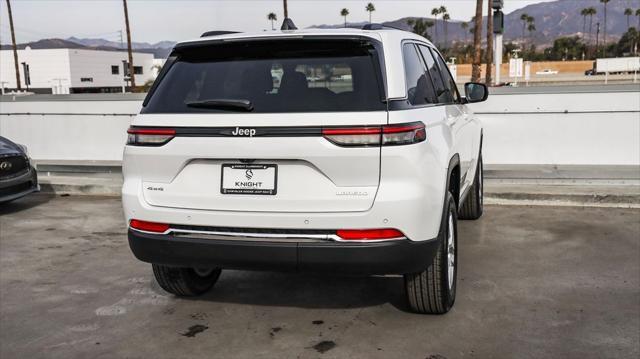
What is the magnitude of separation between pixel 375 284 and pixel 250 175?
6.06ft

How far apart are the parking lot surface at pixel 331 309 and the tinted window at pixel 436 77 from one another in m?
1.45

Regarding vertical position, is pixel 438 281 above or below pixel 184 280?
above

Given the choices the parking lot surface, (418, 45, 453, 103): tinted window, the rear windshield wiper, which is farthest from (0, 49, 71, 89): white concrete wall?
the rear windshield wiper

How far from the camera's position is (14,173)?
832 cm

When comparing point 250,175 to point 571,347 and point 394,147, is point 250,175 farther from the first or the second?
point 571,347

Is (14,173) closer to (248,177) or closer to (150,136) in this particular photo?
(150,136)

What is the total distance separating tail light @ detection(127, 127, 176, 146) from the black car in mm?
→ 5092

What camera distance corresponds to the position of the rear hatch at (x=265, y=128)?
3.47m

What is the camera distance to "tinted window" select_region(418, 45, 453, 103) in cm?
477

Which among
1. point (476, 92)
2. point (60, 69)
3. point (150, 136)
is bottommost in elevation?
point (150, 136)

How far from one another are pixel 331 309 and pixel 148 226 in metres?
1.44

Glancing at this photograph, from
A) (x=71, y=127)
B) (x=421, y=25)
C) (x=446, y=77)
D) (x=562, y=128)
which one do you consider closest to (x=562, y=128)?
(x=562, y=128)

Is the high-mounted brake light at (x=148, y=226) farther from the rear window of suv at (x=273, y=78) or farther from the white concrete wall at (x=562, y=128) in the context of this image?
the white concrete wall at (x=562, y=128)

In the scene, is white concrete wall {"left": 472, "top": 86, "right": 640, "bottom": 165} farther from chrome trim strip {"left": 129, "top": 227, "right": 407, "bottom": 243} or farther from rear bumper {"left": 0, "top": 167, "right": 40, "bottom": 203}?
chrome trim strip {"left": 129, "top": 227, "right": 407, "bottom": 243}
